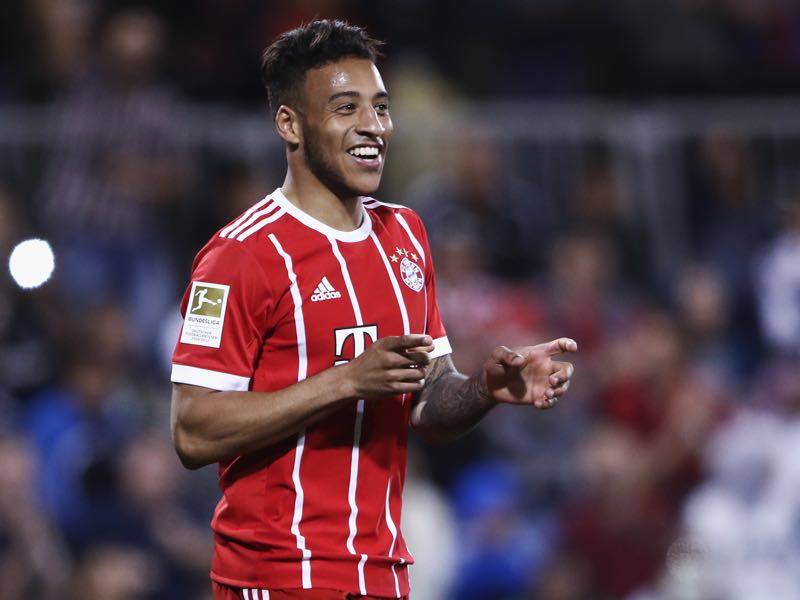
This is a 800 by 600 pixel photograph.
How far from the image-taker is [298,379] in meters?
3.91

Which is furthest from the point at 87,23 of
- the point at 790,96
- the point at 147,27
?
the point at 790,96

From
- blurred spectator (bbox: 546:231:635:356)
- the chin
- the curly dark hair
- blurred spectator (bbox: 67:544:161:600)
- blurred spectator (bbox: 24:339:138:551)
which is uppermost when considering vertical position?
the curly dark hair

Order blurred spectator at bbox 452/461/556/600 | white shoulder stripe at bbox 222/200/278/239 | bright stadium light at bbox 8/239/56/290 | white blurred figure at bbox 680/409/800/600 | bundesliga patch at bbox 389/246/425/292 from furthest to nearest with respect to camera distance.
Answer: white blurred figure at bbox 680/409/800/600
blurred spectator at bbox 452/461/556/600
bright stadium light at bbox 8/239/56/290
bundesliga patch at bbox 389/246/425/292
white shoulder stripe at bbox 222/200/278/239

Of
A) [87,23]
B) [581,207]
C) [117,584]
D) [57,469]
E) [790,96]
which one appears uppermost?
[87,23]

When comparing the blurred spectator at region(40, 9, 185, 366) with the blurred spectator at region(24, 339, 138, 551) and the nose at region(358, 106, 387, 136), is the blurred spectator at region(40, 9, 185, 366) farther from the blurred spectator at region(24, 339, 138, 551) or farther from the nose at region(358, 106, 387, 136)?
the nose at region(358, 106, 387, 136)

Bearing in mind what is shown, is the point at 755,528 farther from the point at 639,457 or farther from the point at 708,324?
the point at 708,324

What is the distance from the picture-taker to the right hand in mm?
3621

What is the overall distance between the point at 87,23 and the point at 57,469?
297 cm

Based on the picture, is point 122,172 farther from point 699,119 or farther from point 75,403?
point 699,119

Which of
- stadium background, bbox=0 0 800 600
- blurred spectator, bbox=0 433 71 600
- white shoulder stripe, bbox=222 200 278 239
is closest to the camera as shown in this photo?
white shoulder stripe, bbox=222 200 278 239

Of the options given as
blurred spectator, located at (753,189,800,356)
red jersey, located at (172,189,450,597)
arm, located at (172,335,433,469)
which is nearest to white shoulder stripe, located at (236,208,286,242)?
red jersey, located at (172,189,450,597)

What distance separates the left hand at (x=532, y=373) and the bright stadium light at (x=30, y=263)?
4.15 metres

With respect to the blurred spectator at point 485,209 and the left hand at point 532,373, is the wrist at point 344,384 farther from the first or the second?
the blurred spectator at point 485,209

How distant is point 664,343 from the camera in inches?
350
